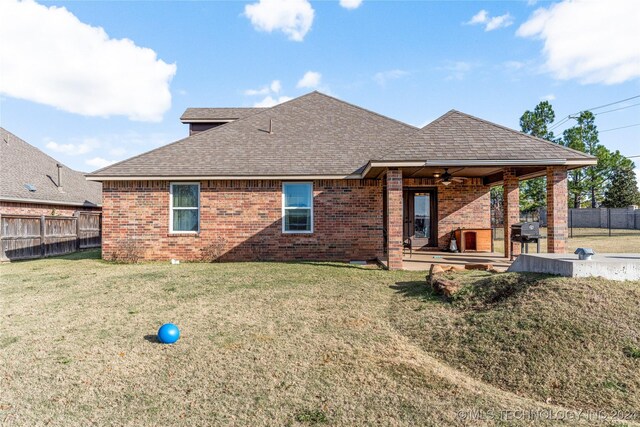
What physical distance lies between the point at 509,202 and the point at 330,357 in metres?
10.6

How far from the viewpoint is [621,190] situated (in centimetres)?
3825

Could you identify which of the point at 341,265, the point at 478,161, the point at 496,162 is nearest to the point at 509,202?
the point at 496,162

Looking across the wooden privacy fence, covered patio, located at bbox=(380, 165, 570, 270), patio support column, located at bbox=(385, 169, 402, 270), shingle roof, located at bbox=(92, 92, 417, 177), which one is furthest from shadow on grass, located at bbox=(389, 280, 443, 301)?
the wooden privacy fence

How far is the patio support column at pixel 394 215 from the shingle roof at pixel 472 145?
599 millimetres

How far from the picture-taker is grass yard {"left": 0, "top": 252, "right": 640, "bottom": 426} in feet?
10.4

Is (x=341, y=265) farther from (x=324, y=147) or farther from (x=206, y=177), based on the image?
Answer: (x=206, y=177)

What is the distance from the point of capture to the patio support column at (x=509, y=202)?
39.7ft

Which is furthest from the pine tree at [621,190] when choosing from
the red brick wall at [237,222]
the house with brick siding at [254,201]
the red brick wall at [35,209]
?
the red brick wall at [35,209]

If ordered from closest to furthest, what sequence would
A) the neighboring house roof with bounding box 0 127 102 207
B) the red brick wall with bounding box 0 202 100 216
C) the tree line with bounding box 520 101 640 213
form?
the red brick wall with bounding box 0 202 100 216 → the neighboring house roof with bounding box 0 127 102 207 → the tree line with bounding box 520 101 640 213

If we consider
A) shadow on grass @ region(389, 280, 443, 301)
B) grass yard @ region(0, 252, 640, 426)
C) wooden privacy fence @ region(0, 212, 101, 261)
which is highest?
wooden privacy fence @ region(0, 212, 101, 261)

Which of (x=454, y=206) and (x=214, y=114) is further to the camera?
(x=214, y=114)

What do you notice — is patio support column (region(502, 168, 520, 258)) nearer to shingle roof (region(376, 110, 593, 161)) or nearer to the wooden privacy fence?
shingle roof (region(376, 110, 593, 161))

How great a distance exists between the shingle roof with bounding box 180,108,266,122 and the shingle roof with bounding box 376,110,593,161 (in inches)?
411

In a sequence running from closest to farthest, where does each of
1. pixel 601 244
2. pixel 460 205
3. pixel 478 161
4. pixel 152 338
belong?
pixel 152 338, pixel 478 161, pixel 460 205, pixel 601 244
